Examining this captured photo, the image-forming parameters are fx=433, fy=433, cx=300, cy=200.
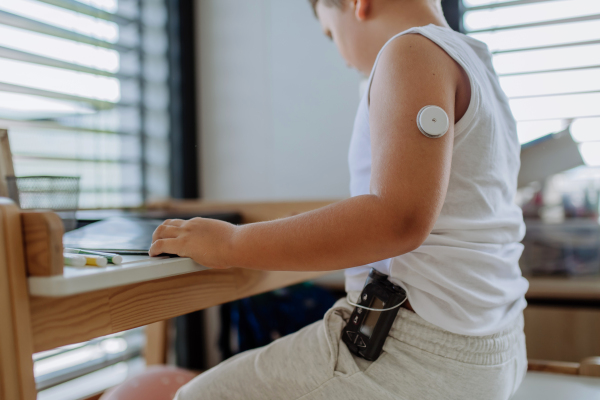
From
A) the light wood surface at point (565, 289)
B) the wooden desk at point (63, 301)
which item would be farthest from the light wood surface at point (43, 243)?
the light wood surface at point (565, 289)

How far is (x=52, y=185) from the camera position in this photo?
0.73 metres

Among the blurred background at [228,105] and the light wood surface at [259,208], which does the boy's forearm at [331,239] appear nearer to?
the light wood surface at [259,208]

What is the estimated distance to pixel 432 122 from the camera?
1.34 ft

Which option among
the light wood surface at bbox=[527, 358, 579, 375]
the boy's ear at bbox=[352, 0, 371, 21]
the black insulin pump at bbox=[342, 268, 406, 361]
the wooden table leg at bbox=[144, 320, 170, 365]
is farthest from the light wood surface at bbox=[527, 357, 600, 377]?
the wooden table leg at bbox=[144, 320, 170, 365]

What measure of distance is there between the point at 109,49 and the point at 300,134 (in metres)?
0.66

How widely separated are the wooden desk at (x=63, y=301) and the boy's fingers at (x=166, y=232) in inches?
1.6

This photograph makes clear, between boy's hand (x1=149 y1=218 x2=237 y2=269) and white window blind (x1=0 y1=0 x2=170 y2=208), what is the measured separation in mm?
652

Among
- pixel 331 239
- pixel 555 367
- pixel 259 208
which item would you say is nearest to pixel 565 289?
pixel 555 367

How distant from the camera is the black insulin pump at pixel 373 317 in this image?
0.48 m

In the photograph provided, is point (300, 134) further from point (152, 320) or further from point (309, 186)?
point (152, 320)

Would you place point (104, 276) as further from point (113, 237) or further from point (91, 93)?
point (91, 93)

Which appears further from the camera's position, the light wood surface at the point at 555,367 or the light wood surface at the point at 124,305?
the light wood surface at the point at 555,367

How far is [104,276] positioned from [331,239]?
0.67ft

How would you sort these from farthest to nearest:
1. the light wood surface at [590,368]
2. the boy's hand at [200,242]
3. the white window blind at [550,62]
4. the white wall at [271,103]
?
the white wall at [271,103], the white window blind at [550,62], the light wood surface at [590,368], the boy's hand at [200,242]
